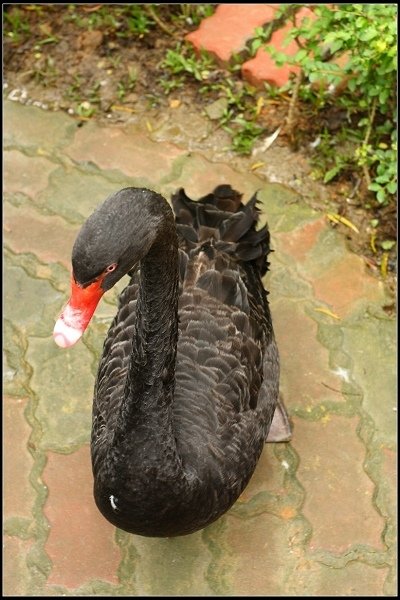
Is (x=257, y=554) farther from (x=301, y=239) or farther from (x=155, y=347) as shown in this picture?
(x=301, y=239)

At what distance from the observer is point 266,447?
2.80 m

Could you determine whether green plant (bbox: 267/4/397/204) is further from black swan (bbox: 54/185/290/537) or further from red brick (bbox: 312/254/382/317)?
black swan (bbox: 54/185/290/537)

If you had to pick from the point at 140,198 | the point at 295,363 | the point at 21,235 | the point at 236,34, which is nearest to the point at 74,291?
the point at 140,198

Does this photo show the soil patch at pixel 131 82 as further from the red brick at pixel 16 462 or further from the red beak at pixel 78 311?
the red beak at pixel 78 311

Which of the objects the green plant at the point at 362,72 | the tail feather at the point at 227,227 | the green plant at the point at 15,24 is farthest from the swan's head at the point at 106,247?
the green plant at the point at 15,24

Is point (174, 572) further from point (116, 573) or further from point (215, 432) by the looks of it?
point (215, 432)

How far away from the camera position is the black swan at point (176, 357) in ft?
5.59

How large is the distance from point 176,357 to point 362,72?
1.42m

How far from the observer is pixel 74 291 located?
170 centimetres

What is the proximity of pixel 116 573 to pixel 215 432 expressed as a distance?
592 mm

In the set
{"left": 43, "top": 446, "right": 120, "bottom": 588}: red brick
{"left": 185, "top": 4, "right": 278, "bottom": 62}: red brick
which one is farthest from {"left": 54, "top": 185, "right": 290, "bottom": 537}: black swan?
{"left": 185, "top": 4, "right": 278, "bottom": 62}: red brick

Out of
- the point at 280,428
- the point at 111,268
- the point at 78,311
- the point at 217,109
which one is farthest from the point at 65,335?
the point at 217,109

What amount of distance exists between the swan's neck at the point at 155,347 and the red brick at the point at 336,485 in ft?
2.58

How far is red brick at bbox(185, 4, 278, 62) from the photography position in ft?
12.4
